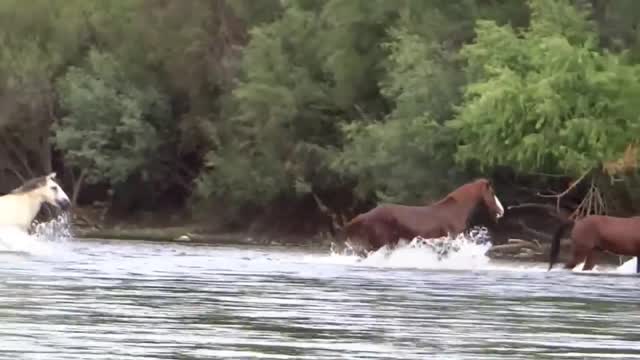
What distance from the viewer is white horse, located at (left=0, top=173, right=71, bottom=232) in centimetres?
3192

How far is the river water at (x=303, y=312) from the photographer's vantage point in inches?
510

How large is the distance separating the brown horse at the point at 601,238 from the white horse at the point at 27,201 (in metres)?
9.09

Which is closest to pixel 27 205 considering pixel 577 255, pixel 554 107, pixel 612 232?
pixel 577 255

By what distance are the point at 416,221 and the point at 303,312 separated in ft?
46.7

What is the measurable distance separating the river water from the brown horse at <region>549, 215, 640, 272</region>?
222 centimetres

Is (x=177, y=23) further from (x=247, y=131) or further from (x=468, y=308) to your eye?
(x=468, y=308)

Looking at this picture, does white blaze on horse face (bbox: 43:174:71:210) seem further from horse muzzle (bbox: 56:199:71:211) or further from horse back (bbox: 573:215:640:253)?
horse back (bbox: 573:215:640:253)

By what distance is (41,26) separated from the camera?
70.6m

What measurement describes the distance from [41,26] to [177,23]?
6.75 m

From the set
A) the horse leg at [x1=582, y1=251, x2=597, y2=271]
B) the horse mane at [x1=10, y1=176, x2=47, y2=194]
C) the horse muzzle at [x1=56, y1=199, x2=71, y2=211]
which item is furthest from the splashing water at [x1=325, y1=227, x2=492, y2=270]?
the horse mane at [x1=10, y1=176, x2=47, y2=194]

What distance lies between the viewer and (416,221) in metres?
30.8

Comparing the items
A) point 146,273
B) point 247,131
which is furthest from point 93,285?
point 247,131

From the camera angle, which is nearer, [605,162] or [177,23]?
[605,162]

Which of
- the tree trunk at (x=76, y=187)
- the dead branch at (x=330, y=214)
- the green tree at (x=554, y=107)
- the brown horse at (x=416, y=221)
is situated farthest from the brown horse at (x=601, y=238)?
the tree trunk at (x=76, y=187)
